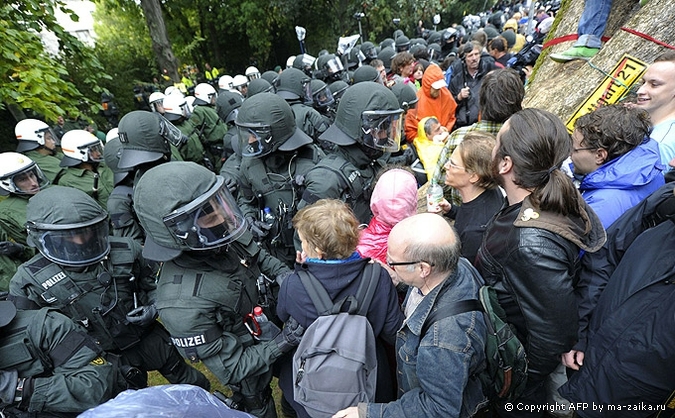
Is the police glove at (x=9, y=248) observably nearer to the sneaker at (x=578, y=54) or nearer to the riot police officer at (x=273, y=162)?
the riot police officer at (x=273, y=162)

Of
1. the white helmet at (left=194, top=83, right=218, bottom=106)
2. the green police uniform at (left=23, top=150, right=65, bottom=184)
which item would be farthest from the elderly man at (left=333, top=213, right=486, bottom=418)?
the white helmet at (left=194, top=83, right=218, bottom=106)

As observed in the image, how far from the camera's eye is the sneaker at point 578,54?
390 centimetres

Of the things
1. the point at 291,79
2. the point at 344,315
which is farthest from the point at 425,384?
the point at 291,79

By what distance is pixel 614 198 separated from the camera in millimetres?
2104

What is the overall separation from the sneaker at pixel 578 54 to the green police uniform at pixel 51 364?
16.8 ft

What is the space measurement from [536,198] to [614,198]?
2.72 feet

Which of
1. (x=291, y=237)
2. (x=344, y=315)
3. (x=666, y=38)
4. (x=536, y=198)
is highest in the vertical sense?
(x=666, y=38)

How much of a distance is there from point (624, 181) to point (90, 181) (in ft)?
19.4

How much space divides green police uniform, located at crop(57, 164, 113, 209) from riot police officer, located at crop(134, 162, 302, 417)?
10.9 feet

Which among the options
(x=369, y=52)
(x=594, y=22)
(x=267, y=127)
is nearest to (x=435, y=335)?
(x=267, y=127)

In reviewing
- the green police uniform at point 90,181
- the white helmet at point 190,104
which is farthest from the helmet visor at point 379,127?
the white helmet at point 190,104

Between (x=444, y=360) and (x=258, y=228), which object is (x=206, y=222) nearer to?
(x=258, y=228)

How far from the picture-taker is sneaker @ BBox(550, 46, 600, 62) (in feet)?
12.8

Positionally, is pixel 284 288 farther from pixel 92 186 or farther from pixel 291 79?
pixel 291 79
